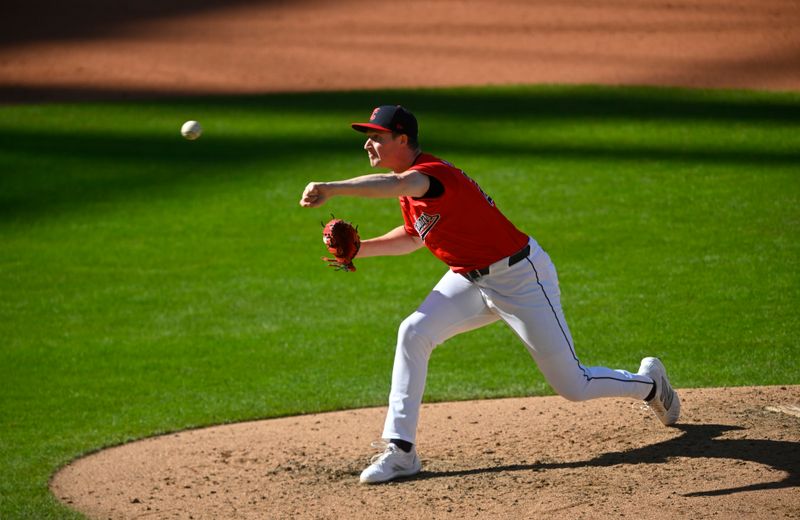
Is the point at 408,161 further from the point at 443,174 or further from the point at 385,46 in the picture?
the point at 385,46

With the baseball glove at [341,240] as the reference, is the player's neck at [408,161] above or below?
above

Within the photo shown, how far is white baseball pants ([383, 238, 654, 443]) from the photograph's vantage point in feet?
16.9

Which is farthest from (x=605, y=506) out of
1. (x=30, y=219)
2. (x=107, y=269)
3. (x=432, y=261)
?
(x=30, y=219)

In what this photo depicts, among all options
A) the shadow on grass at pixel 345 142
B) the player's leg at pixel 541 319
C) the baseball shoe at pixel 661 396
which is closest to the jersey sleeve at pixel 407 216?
the player's leg at pixel 541 319

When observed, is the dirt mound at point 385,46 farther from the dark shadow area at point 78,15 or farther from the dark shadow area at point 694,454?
the dark shadow area at point 694,454

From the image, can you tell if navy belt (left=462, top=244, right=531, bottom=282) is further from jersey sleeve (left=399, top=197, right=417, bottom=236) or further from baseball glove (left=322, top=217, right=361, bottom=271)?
baseball glove (left=322, top=217, right=361, bottom=271)

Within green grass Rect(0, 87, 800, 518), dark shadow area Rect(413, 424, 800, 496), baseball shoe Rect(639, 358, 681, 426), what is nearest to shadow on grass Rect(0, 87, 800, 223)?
green grass Rect(0, 87, 800, 518)

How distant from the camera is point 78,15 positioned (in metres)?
20.4

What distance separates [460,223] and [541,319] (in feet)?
1.97

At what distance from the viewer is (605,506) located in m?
4.60

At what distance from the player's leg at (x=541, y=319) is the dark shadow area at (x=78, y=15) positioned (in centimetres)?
1573

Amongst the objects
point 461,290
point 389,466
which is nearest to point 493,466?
point 389,466

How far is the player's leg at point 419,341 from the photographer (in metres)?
5.21

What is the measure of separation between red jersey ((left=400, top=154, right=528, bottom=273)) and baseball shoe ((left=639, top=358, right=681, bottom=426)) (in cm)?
101
